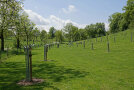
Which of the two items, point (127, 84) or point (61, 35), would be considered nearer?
point (127, 84)

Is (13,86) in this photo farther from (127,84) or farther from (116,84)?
(127,84)

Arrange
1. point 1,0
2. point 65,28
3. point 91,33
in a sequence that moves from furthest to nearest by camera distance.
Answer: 1. point 91,33
2. point 65,28
3. point 1,0

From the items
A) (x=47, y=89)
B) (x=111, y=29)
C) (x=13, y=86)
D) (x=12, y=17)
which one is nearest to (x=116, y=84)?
(x=47, y=89)

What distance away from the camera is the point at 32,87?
28.0ft

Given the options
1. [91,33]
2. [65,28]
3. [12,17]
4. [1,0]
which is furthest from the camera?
[91,33]

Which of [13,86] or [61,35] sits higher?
[61,35]

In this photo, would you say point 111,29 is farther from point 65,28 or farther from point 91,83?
point 91,83

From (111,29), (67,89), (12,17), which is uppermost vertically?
(111,29)

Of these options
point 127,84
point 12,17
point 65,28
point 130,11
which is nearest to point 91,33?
point 65,28

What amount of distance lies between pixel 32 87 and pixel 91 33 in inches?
5326

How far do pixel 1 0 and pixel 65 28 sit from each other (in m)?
110

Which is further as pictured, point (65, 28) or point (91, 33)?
point (91, 33)

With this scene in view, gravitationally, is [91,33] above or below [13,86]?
above

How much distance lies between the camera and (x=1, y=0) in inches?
659
